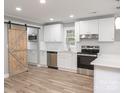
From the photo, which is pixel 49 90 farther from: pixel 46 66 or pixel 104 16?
pixel 104 16

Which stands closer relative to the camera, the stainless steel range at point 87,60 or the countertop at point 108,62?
the countertop at point 108,62

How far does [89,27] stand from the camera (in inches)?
185

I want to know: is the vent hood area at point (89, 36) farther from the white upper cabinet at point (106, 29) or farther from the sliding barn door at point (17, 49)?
the sliding barn door at point (17, 49)

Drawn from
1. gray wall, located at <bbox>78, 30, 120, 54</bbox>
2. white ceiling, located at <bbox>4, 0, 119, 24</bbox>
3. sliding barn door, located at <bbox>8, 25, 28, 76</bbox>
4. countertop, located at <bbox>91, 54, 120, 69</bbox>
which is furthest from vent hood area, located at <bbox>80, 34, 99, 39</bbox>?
sliding barn door, located at <bbox>8, 25, 28, 76</bbox>

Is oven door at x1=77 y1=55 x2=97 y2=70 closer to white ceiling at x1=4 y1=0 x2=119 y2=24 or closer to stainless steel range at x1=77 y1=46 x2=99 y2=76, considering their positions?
stainless steel range at x1=77 y1=46 x2=99 y2=76

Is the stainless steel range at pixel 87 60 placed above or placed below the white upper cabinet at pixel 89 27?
below

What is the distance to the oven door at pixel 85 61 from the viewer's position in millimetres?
4418

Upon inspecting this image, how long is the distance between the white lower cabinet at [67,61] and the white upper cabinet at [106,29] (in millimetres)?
1476

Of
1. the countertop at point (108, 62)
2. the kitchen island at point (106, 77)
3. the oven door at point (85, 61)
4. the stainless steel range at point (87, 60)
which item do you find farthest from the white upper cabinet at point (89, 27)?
the kitchen island at point (106, 77)

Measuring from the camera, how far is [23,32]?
5.03 metres

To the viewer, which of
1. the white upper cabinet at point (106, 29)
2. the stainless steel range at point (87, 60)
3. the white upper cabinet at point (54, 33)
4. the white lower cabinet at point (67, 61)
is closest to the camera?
the white upper cabinet at point (106, 29)

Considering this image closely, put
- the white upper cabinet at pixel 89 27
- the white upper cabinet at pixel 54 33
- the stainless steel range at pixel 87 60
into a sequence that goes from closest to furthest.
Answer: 1. the stainless steel range at pixel 87 60
2. the white upper cabinet at pixel 89 27
3. the white upper cabinet at pixel 54 33

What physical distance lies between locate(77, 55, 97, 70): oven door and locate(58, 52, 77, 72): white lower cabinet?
0.24m

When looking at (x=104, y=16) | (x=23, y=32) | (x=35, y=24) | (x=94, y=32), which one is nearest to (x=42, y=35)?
(x=35, y=24)
